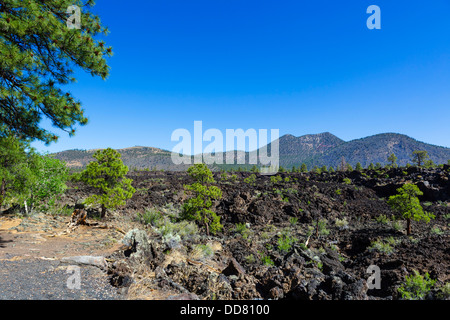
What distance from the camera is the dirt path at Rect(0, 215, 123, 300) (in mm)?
4758

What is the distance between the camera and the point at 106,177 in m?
13.8

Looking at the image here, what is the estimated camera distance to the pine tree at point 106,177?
1315 centimetres

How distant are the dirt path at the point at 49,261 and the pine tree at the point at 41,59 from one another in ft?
11.2

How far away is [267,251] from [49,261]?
29.5ft

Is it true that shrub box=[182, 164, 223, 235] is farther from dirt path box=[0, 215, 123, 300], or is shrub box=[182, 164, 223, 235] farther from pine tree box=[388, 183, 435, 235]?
pine tree box=[388, 183, 435, 235]

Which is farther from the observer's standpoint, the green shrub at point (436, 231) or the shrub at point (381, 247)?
the green shrub at point (436, 231)

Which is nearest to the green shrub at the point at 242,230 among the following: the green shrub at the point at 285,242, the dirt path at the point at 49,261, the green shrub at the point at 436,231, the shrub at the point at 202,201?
the shrub at the point at 202,201

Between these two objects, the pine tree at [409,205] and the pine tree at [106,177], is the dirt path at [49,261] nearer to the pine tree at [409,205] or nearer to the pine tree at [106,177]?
the pine tree at [106,177]

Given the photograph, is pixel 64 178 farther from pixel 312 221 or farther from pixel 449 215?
pixel 449 215

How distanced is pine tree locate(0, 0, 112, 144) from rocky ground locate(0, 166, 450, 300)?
402 cm

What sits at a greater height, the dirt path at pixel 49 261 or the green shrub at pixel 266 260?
the dirt path at pixel 49 261

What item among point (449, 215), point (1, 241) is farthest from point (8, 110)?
point (449, 215)

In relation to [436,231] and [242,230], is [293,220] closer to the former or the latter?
[242,230]
